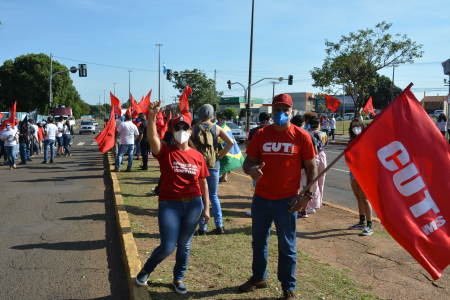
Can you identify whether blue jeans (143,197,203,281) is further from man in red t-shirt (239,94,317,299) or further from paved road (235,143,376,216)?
paved road (235,143,376,216)

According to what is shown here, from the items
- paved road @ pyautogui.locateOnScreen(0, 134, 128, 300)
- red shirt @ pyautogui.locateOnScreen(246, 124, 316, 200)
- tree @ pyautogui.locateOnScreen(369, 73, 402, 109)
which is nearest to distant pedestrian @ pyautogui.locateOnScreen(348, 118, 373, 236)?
red shirt @ pyautogui.locateOnScreen(246, 124, 316, 200)

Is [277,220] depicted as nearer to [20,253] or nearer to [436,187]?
[436,187]

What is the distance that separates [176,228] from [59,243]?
282 cm

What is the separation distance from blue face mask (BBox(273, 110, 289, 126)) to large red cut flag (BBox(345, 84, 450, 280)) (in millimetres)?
621

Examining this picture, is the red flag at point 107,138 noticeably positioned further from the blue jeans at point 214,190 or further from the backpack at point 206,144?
the backpack at point 206,144

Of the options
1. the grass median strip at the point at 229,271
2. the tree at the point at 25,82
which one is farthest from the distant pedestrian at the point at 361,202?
the tree at the point at 25,82

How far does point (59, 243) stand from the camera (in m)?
5.61

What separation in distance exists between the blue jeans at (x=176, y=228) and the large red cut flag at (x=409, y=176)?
4.93 ft

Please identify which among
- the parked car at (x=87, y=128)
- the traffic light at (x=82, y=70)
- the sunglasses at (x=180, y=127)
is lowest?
the parked car at (x=87, y=128)

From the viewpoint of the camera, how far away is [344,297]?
12.2ft

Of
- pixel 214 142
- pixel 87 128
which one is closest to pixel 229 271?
pixel 214 142

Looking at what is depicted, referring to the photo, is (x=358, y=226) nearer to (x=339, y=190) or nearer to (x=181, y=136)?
(x=181, y=136)

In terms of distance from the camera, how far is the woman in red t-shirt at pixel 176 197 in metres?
3.60

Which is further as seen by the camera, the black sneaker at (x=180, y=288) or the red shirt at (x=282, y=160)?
the black sneaker at (x=180, y=288)
